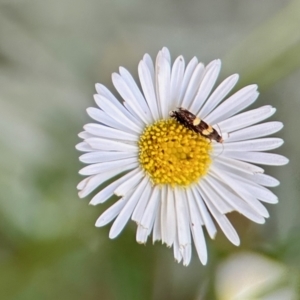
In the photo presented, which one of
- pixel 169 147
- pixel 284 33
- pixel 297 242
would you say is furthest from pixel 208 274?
pixel 284 33

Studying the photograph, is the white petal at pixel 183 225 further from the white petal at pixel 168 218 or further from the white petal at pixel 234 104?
the white petal at pixel 234 104

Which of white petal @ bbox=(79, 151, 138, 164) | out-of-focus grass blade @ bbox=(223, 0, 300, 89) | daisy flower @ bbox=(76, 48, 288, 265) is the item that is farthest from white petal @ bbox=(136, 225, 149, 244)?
out-of-focus grass blade @ bbox=(223, 0, 300, 89)

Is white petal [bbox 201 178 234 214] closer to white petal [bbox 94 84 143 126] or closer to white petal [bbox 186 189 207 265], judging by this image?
white petal [bbox 186 189 207 265]

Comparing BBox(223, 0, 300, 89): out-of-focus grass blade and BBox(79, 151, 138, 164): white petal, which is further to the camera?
BBox(223, 0, 300, 89): out-of-focus grass blade

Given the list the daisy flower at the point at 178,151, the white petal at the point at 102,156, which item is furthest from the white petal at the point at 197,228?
the white petal at the point at 102,156

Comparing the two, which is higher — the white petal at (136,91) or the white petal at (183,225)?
the white petal at (136,91)

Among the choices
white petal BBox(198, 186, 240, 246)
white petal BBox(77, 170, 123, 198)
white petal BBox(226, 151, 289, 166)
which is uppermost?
white petal BBox(77, 170, 123, 198)

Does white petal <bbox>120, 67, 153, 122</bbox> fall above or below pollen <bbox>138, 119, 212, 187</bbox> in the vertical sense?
above

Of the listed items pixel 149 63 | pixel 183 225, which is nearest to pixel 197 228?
pixel 183 225
